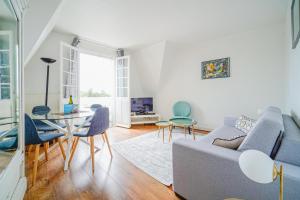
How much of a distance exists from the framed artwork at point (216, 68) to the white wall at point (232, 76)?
116 millimetres

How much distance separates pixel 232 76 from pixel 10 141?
4.22 m

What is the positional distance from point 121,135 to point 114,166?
1.58 metres

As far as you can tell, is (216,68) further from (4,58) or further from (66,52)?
(4,58)

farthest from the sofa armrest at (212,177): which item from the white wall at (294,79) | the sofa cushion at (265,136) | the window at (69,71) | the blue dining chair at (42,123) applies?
the window at (69,71)

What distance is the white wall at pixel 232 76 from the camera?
9.76 ft

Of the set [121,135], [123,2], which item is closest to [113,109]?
[121,135]

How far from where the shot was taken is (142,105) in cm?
488

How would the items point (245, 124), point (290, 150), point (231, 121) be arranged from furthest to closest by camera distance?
point (231, 121) → point (245, 124) → point (290, 150)

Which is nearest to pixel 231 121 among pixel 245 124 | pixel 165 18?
pixel 245 124

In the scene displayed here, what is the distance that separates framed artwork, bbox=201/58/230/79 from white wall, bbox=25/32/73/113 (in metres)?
3.73

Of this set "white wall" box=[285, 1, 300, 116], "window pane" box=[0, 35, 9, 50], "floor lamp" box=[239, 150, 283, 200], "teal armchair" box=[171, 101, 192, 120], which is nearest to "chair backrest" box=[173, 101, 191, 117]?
"teal armchair" box=[171, 101, 192, 120]

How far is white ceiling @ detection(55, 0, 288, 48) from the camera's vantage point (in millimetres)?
2241

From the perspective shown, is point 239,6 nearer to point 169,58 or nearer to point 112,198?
point 169,58

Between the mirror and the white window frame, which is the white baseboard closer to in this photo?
the mirror
